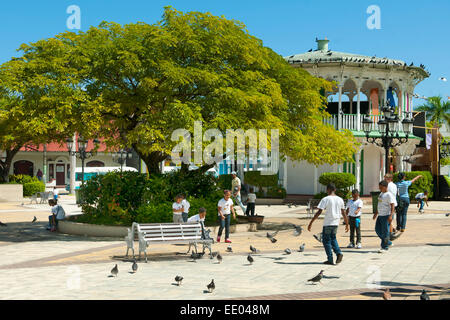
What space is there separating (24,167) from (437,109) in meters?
49.4

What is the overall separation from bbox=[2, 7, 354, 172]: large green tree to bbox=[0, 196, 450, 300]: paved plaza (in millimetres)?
3533

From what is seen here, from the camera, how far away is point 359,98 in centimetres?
3169

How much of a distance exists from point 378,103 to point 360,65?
13.1 feet

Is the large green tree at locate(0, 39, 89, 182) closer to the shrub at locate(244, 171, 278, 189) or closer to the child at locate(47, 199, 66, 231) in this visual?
the child at locate(47, 199, 66, 231)

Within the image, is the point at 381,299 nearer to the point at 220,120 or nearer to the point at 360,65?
the point at 220,120

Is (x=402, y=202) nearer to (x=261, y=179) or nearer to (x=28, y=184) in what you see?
(x=261, y=179)

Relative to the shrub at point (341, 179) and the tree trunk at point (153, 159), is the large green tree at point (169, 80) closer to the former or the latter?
the tree trunk at point (153, 159)

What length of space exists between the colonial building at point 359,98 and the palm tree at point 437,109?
30585 millimetres

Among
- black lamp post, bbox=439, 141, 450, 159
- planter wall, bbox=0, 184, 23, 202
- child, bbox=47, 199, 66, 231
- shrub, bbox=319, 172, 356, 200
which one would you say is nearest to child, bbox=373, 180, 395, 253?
child, bbox=47, 199, 66, 231

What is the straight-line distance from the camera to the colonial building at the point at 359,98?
3178 cm

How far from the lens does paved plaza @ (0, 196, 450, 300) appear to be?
8.31 m

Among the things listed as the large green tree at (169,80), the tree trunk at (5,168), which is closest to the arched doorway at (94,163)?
the tree trunk at (5,168)

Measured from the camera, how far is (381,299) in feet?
25.6
